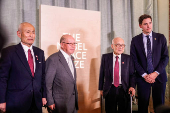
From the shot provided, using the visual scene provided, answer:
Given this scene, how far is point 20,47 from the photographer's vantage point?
2004mm

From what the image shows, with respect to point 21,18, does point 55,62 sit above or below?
below

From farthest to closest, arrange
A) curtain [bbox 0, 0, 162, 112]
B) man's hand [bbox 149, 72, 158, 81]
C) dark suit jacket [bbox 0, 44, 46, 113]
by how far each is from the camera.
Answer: curtain [bbox 0, 0, 162, 112] < man's hand [bbox 149, 72, 158, 81] < dark suit jacket [bbox 0, 44, 46, 113]

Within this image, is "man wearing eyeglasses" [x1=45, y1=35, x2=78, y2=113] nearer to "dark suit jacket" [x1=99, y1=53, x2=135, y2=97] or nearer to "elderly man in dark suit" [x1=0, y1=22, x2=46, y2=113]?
"elderly man in dark suit" [x1=0, y1=22, x2=46, y2=113]

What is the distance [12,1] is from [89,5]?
5.21 ft

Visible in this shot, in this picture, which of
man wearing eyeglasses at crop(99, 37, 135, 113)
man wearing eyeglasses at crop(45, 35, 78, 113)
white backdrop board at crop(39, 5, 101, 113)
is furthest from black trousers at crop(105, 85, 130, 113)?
white backdrop board at crop(39, 5, 101, 113)

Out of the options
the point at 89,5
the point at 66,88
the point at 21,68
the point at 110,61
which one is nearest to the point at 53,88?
the point at 66,88

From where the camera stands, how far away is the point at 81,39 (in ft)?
10.8

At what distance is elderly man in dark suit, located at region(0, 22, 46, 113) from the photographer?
1847mm

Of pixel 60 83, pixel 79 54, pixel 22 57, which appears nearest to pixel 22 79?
pixel 22 57

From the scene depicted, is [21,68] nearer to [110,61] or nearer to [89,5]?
[110,61]

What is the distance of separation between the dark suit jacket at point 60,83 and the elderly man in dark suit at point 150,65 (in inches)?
41.4

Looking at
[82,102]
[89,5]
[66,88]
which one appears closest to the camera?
[66,88]

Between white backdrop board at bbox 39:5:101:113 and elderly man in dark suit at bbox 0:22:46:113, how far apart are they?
862mm

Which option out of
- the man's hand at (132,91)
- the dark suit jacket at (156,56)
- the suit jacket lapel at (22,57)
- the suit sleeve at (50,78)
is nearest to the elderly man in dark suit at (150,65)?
the dark suit jacket at (156,56)
